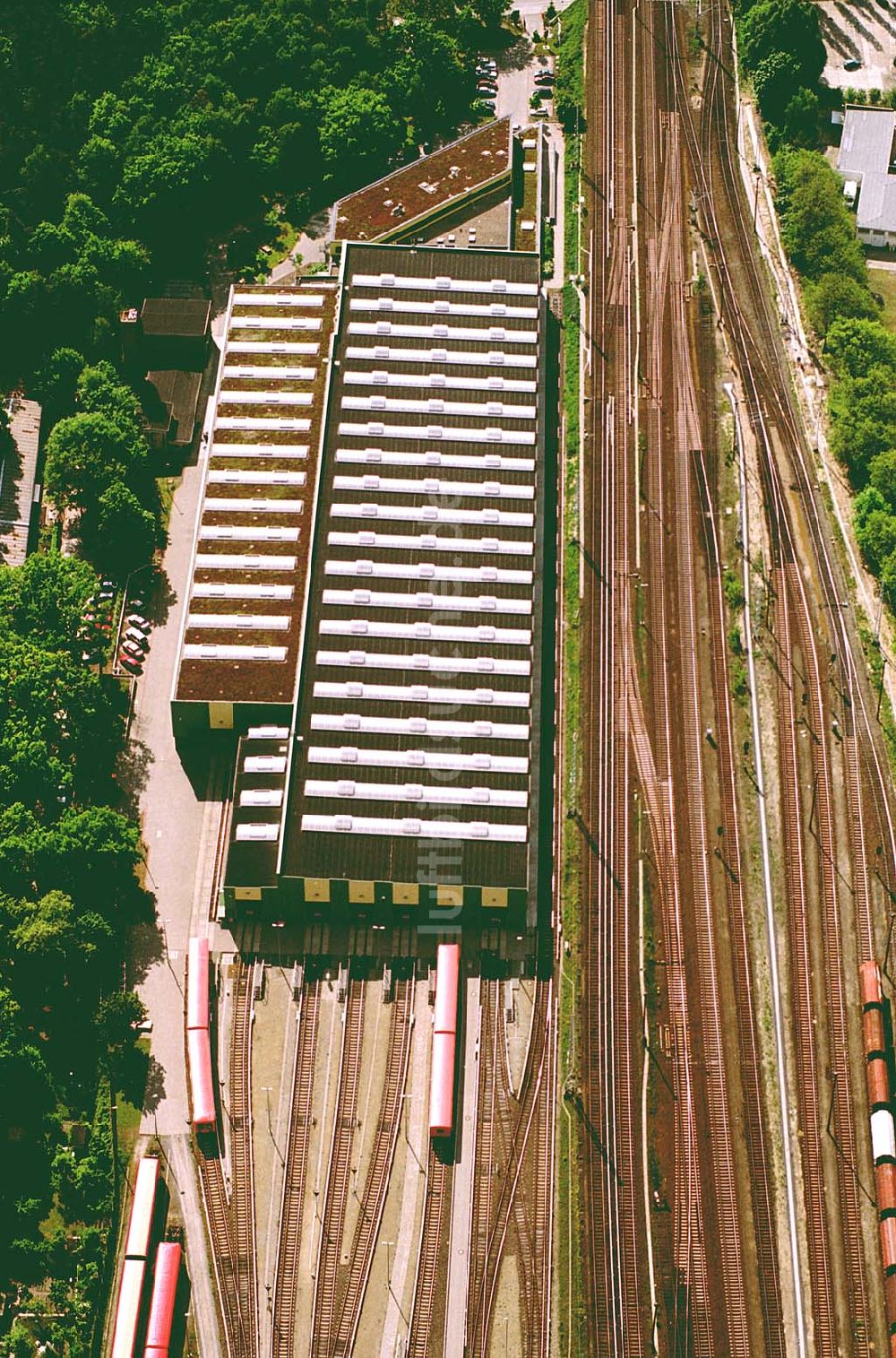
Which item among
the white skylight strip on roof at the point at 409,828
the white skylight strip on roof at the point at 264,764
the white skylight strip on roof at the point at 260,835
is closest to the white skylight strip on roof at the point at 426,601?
the white skylight strip on roof at the point at 264,764

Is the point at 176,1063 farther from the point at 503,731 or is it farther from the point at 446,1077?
the point at 503,731

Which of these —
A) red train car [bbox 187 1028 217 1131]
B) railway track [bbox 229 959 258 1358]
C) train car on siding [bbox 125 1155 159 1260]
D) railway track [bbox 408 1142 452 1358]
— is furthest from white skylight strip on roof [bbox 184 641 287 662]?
railway track [bbox 408 1142 452 1358]

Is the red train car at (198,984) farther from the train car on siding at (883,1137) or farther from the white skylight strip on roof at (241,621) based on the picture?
the train car on siding at (883,1137)

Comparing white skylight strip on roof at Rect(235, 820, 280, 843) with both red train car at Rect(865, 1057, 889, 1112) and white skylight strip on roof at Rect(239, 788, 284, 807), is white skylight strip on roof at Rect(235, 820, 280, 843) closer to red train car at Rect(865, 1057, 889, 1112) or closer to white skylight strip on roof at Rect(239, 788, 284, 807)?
white skylight strip on roof at Rect(239, 788, 284, 807)

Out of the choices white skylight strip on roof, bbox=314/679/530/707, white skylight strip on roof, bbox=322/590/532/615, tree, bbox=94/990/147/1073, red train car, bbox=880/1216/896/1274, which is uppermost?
white skylight strip on roof, bbox=322/590/532/615

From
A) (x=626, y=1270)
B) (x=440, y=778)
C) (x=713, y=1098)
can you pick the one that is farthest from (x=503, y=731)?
(x=626, y=1270)

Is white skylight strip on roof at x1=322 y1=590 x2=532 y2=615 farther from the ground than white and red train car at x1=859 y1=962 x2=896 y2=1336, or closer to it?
farther from the ground
